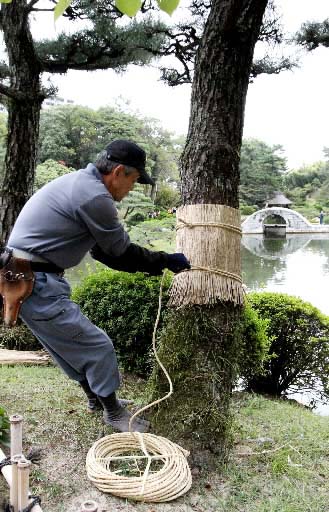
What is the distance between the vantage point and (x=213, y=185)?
267cm

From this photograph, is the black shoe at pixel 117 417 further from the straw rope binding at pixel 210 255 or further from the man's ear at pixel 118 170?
the man's ear at pixel 118 170

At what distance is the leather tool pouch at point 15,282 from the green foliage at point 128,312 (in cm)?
142

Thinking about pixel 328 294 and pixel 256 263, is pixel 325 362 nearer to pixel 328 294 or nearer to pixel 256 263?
pixel 328 294

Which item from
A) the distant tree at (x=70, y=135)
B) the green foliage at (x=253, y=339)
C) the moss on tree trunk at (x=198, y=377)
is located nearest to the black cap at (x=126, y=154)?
the moss on tree trunk at (x=198, y=377)

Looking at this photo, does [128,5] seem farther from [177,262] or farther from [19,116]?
[19,116]

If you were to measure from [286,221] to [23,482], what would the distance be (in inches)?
1370

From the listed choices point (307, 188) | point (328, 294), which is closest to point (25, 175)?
point (328, 294)

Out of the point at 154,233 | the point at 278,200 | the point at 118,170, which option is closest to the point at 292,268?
the point at 154,233

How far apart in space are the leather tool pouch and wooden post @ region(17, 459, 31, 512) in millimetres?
960

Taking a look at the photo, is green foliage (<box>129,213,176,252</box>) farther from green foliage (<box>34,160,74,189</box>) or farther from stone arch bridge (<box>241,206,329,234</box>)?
stone arch bridge (<box>241,206,329,234</box>)

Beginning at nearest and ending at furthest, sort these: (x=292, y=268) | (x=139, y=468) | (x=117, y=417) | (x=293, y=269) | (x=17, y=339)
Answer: (x=139, y=468) < (x=117, y=417) < (x=17, y=339) < (x=293, y=269) < (x=292, y=268)

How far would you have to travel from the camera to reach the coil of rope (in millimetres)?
2125

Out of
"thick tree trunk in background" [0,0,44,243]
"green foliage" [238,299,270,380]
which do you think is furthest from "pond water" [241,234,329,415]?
"thick tree trunk in background" [0,0,44,243]

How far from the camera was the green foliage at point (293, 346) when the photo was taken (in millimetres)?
4645
